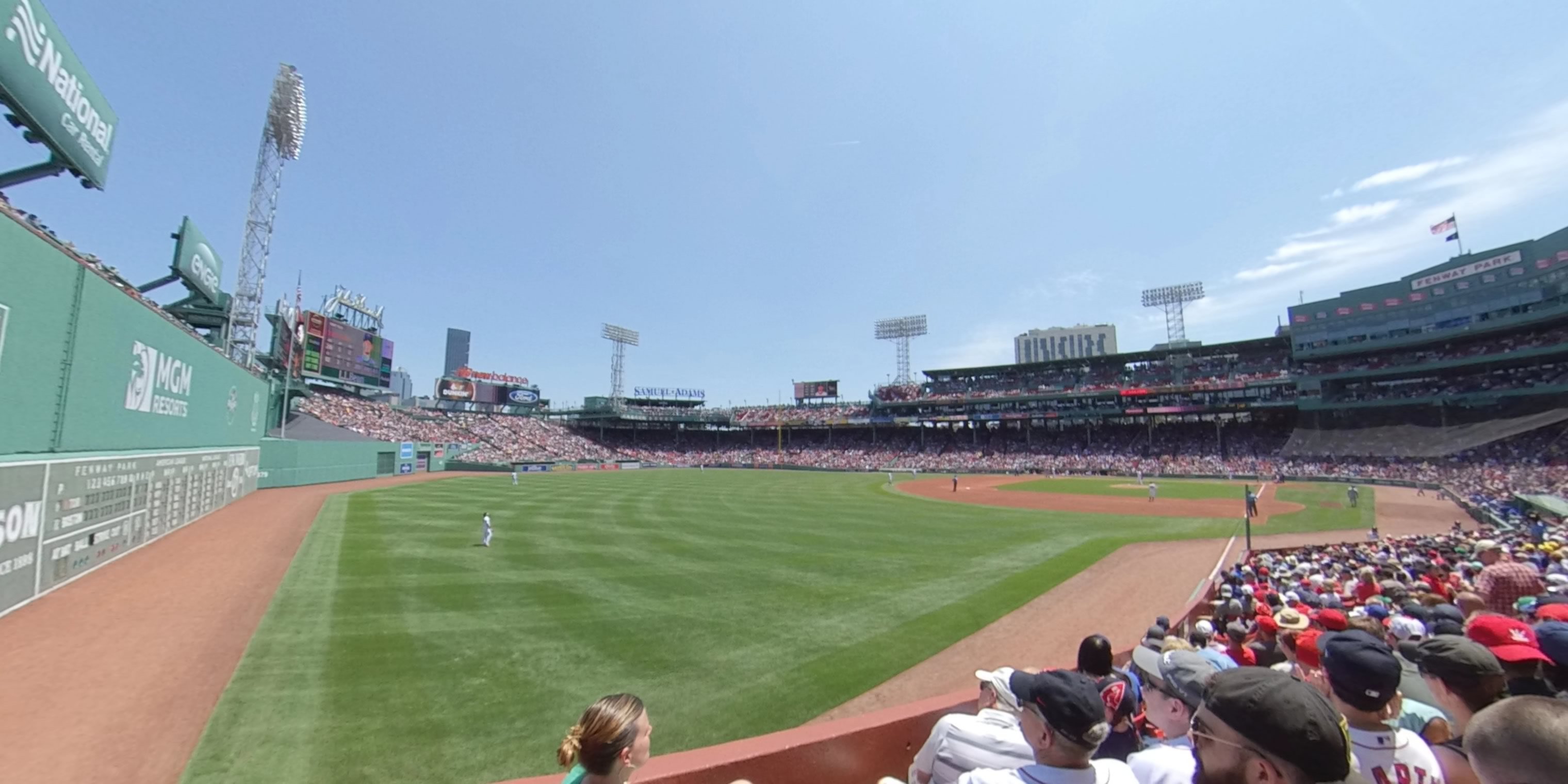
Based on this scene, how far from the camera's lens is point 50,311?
496 inches

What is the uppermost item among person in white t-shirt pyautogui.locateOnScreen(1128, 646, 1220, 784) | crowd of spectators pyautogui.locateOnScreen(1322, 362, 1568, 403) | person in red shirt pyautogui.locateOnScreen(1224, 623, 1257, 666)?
crowd of spectators pyautogui.locateOnScreen(1322, 362, 1568, 403)

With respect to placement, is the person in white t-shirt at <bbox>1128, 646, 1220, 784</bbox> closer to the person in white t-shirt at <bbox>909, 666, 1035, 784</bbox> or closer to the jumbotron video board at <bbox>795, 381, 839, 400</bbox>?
the person in white t-shirt at <bbox>909, 666, 1035, 784</bbox>

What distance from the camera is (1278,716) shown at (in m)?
1.99

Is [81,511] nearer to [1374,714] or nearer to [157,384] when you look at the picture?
[157,384]

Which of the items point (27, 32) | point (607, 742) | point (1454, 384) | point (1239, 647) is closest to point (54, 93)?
point (27, 32)

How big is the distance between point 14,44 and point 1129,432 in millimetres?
73916

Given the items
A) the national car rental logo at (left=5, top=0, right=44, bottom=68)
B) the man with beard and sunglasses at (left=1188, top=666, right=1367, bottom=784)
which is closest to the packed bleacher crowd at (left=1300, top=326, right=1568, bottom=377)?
the man with beard and sunglasses at (left=1188, top=666, right=1367, bottom=784)

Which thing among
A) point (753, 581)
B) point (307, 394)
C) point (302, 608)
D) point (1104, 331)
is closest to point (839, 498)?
point (753, 581)

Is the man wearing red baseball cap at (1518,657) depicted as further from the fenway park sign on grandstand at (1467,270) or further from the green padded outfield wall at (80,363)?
the fenway park sign on grandstand at (1467,270)

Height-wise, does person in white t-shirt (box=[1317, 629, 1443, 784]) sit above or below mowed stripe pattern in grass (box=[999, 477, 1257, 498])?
above

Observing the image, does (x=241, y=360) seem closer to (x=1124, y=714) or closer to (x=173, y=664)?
(x=173, y=664)

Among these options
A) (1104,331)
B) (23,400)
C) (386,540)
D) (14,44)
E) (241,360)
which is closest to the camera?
(23,400)

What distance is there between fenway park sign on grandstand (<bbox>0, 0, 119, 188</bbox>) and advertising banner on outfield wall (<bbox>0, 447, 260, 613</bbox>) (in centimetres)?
894

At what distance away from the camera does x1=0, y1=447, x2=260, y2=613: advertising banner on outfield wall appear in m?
11.4
